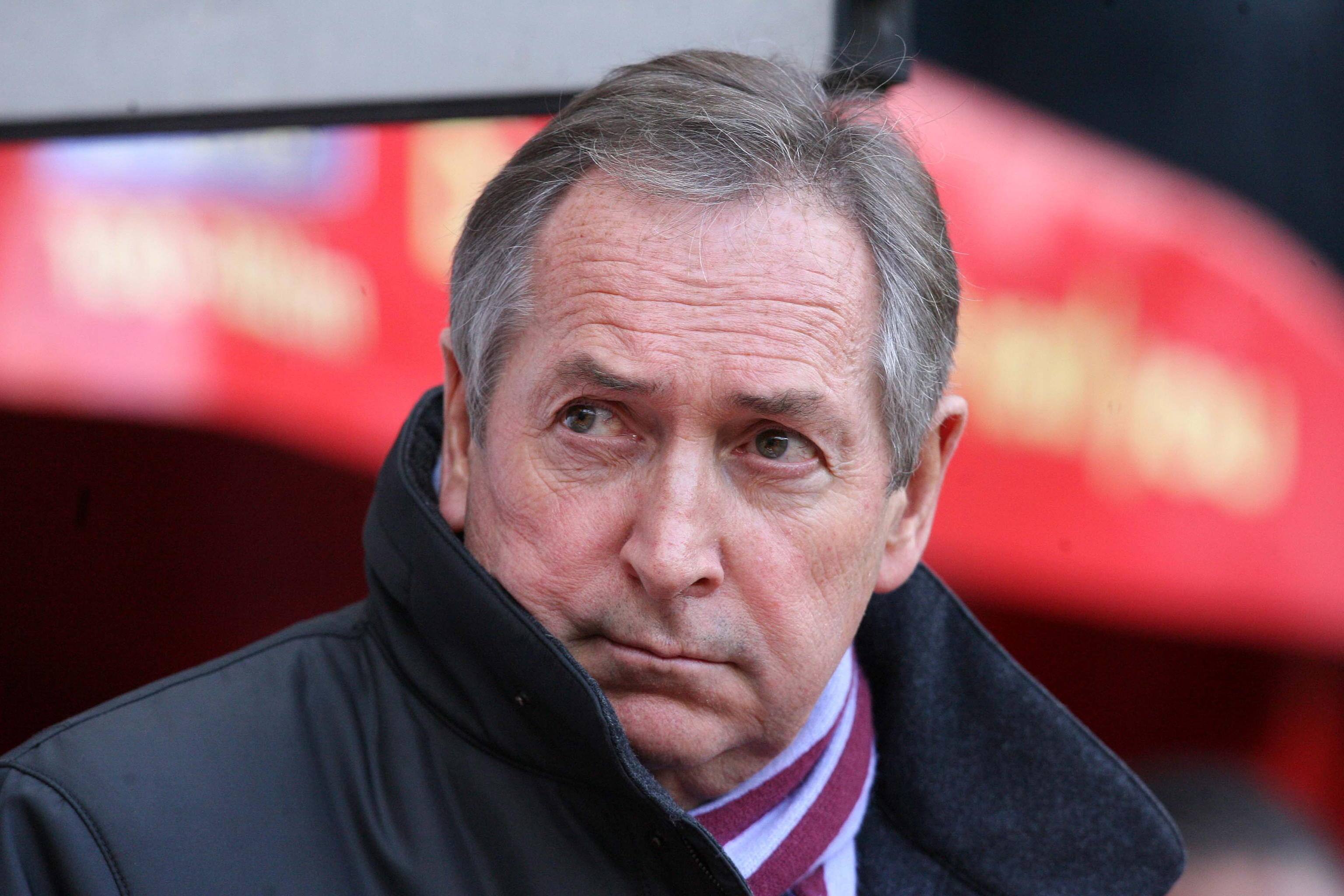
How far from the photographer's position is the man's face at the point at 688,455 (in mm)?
1463

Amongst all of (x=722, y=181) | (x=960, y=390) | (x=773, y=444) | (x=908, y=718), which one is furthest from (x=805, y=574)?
(x=960, y=390)

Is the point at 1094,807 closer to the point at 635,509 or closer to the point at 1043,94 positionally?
the point at 635,509

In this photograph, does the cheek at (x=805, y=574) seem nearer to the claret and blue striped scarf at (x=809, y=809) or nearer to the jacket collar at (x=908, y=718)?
the claret and blue striped scarf at (x=809, y=809)

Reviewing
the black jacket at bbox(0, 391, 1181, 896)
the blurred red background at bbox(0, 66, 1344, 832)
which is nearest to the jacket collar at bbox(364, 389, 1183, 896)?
the black jacket at bbox(0, 391, 1181, 896)

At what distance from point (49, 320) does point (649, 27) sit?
128 centimetres

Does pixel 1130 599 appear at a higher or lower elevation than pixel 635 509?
lower

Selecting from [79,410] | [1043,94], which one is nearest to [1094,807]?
[1043,94]

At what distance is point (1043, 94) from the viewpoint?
2215 millimetres

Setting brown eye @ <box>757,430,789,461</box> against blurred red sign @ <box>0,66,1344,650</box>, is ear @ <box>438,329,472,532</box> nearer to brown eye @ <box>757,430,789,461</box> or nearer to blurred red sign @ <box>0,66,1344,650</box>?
brown eye @ <box>757,430,789,461</box>

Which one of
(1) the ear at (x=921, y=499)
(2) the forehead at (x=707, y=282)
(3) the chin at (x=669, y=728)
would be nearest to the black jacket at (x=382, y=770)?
(3) the chin at (x=669, y=728)

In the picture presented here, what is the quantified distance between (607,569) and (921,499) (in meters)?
0.60

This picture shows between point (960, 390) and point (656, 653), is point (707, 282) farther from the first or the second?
point (960, 390)

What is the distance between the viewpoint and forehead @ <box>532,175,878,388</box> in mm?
1476

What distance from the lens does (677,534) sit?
142cm
